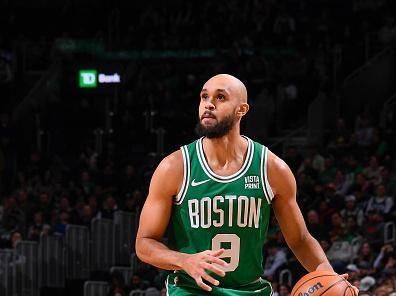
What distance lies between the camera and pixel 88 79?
20.8 m

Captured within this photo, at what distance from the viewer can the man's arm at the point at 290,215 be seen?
627 centimetres

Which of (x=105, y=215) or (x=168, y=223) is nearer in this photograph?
(x=168, y=223)

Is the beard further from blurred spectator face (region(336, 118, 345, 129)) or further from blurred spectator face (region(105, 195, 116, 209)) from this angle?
blurred spectator face (region(336, 118, 345, 129))

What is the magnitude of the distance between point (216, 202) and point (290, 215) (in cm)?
56

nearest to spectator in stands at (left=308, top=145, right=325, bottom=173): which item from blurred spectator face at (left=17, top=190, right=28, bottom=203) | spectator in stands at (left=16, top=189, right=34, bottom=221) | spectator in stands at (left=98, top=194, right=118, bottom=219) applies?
spectator in stands at (left=98, top=194, right=118, bottom=219)

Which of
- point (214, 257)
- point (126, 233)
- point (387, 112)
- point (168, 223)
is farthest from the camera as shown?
point (387, 112)

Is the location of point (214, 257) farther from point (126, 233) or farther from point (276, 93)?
point (276, 93)

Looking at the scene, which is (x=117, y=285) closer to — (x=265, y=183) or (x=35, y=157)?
(x=35, y=157)

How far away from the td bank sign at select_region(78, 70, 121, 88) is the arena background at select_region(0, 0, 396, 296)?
28 mm

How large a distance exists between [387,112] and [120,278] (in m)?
5.94

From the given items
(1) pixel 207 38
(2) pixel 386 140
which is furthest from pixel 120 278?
(1) pixel 207 38

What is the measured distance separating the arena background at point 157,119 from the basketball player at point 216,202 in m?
6.32

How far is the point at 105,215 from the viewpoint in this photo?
1642 cm

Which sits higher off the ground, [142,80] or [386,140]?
[142,80]
